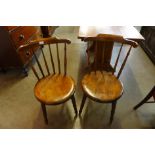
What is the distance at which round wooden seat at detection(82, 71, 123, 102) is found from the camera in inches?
50.3

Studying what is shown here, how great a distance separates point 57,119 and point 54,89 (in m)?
0.47

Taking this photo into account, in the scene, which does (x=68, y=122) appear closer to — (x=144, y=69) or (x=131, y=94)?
(x=131, y=94)

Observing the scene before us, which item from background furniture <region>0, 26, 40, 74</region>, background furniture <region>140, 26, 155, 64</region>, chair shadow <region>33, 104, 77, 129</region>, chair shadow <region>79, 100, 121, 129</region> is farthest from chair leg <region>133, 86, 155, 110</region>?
background furniture <region>0, 26, 40, 74</region>

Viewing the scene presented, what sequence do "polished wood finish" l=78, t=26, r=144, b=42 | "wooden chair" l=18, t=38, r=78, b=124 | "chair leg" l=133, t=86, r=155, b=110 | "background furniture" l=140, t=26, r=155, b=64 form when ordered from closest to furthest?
"wooden chair" l=18, t=38, r=78, b=124
"chair leg" l=133, t=86, r=155, b=110
"polished wood finish" l=78, t=26, r=144, b=42
"background furniture" l=140, t=26, r=155, b=64

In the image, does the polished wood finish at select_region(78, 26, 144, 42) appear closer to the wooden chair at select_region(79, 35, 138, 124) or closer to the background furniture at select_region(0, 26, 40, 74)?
the wooden chair at select_region(79, 35, 138, 124)

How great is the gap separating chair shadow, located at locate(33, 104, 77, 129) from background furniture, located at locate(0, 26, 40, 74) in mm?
869

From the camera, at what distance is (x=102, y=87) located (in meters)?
1.35

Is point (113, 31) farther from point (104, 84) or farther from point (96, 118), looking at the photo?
point (96, 118)

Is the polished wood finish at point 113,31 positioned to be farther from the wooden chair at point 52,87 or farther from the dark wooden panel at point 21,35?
the dark wooden panel at point 21,35

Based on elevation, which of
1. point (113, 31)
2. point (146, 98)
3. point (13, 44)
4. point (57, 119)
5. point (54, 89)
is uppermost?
point (113, 31)

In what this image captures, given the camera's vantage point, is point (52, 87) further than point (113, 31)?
No

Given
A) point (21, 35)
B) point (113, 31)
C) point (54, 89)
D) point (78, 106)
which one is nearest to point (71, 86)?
point (54, 89)

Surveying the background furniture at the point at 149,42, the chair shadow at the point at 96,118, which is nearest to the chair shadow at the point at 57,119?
the chair shadow at the point at 96,118

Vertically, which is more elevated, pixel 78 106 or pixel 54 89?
pixel 54 89
